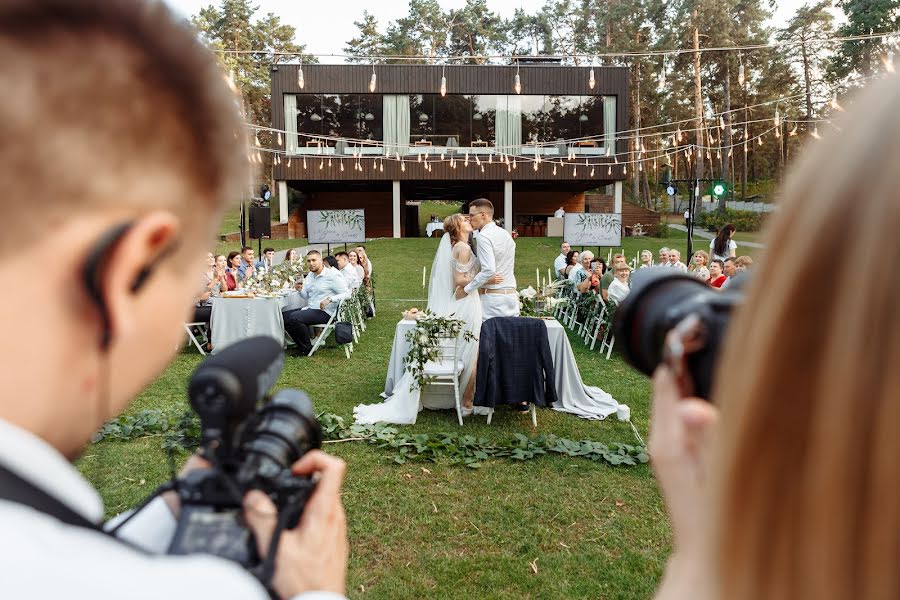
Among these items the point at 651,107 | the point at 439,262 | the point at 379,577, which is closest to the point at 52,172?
the point at 379,577

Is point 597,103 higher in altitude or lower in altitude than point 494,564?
higher

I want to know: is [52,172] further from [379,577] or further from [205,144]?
[379,577]

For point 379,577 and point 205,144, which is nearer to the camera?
point 205,144

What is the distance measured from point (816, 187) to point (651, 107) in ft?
180

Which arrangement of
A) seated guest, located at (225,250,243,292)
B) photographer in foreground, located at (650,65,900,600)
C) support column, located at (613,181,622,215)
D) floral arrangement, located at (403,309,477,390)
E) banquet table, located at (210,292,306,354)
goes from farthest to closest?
1. support column, located at (613,181,622,215)
2. seated guest, located at (225,250,243,292)
3. banquet table, located at (210,292,306,354)
4. floral arrangement, located at (403,309,477,390)
5. photographer in foreground, located at (650,65,900,600)

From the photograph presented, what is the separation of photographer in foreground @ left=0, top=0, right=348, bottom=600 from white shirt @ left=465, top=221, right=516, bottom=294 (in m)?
6.50

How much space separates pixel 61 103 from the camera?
0.54 m

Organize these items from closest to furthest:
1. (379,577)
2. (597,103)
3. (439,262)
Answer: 1. (379,577)
2. (439,262)
3. (597,103)

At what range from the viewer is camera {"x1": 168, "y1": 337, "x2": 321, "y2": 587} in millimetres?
658

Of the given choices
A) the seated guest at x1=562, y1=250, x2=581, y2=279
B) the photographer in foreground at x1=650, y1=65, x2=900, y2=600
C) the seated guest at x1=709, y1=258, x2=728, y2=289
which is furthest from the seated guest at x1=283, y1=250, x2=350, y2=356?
the photographer in foreground at x1=650, y1=65, x2=900, y2=600

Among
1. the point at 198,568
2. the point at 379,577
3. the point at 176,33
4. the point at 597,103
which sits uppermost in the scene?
the point at 597,103

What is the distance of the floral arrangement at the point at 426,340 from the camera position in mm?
6855

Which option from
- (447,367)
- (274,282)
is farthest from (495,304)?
(274,282)

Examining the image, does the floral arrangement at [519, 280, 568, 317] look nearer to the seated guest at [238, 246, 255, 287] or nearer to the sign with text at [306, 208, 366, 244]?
the seated guest at [238, 246, 255, 287]
